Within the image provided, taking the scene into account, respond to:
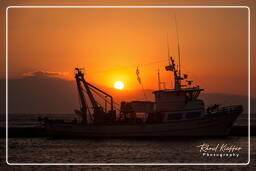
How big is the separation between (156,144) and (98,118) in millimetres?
10857

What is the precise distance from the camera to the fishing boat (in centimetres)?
5031

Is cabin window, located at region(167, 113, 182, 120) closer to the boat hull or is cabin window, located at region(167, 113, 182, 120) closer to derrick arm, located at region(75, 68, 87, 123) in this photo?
the boat hull

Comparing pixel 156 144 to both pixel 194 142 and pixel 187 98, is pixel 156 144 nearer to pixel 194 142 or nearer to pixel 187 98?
pixel 194 142

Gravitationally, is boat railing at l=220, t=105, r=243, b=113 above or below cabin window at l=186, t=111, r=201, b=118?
above

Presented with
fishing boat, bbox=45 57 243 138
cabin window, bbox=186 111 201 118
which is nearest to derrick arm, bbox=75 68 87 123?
fishing boat, bbox=45 57 243 138

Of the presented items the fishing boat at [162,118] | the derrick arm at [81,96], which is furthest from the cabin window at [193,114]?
the derrick arm at [81,96]

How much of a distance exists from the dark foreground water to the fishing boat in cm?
186

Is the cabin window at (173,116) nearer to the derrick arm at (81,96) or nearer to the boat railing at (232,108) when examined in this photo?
the boat railing at (232,108)

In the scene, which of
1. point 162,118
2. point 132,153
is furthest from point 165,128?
point 132,153

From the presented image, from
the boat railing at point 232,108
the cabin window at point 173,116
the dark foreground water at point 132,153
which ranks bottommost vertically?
the dark foreground water at point 132,153

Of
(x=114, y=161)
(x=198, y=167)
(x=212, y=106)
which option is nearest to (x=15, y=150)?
(x=114, y=161)

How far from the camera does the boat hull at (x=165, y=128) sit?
5056cm

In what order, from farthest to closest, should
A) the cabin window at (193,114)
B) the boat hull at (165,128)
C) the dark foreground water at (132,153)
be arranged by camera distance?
the boat hull at (165,128), the cabin window at (193,114), the dark foreground water at (132,153)

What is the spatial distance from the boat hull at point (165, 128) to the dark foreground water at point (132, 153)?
5.40ft
